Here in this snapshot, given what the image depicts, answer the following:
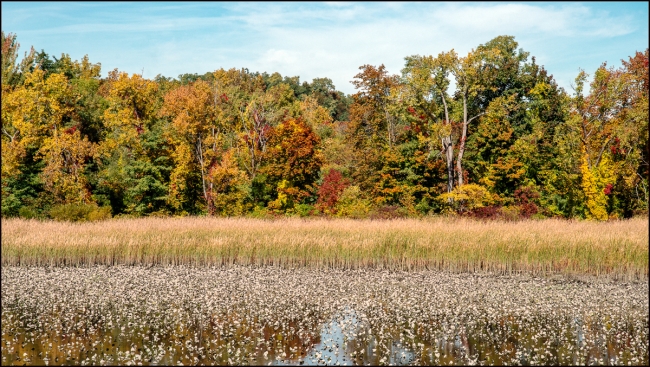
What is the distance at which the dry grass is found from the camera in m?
20.7

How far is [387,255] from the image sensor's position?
22766 millimetres

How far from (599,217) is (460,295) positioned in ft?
73.4

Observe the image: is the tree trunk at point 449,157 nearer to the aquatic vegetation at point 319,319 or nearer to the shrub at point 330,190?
the shrub at point 330,190

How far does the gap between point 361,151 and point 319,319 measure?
3006 centimetres

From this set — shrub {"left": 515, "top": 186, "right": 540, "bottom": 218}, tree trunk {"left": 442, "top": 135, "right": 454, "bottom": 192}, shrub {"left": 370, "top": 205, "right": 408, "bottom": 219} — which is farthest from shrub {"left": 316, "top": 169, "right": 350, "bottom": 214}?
shrub {"left": 515, "top": 186, "right": 540, "bottom": 218}

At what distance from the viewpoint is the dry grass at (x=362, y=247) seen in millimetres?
20734

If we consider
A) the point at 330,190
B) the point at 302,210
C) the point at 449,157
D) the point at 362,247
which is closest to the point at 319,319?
the point at 362,247

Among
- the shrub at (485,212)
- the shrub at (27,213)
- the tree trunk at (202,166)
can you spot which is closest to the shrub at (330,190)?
the tree trunk at (202,166)

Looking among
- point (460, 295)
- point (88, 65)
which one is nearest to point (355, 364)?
point (460, 295)

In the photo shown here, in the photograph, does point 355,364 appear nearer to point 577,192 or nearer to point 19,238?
point 19,238

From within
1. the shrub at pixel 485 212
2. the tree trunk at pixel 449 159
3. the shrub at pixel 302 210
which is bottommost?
the shrub at pixel 302 210

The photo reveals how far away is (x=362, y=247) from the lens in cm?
2302

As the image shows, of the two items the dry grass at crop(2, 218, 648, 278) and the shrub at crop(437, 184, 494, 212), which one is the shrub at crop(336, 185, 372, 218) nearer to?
the shrub at crop(437, 184, 494, 212)

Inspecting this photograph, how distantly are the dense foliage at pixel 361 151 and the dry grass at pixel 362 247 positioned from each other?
1069 cm
